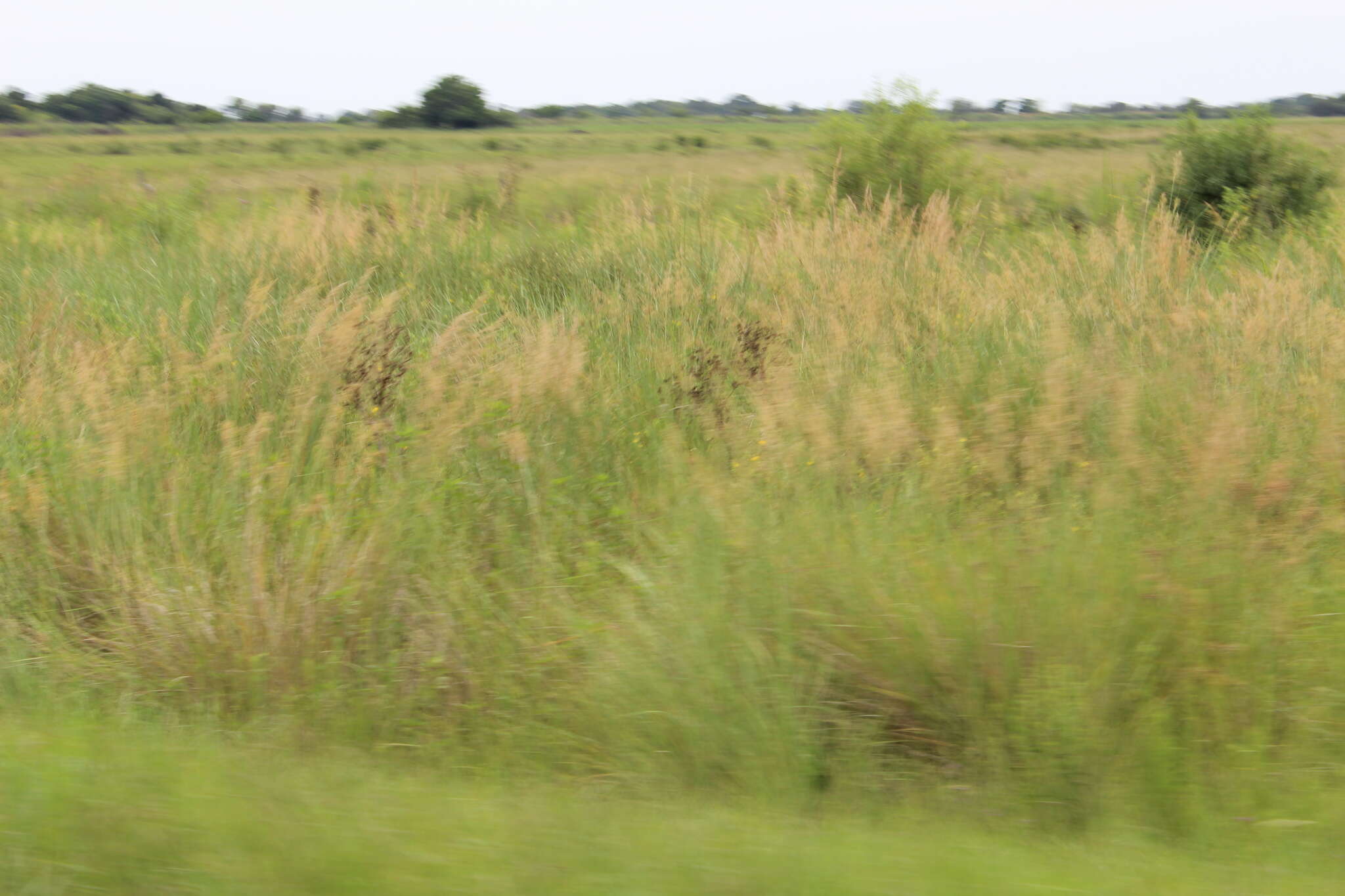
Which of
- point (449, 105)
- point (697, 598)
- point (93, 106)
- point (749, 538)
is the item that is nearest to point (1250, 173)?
point (749, 538)

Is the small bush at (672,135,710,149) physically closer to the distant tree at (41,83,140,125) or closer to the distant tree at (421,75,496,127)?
the distant tree at (421,75,496,127)

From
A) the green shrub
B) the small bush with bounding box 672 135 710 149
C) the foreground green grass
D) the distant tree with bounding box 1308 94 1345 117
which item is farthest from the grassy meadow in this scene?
the distant tree with bounding box 1308 94 1345 117

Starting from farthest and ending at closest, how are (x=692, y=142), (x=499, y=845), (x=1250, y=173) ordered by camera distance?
(x=692, y=142)
(x=1250, y=173)
(x=499, y=845)

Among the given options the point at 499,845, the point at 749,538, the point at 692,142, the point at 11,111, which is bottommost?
the point at 499,845

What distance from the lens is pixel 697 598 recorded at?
4074 millimetres

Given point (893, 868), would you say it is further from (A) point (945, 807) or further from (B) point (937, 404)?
(B) point (937, 404)

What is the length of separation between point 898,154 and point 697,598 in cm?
1360

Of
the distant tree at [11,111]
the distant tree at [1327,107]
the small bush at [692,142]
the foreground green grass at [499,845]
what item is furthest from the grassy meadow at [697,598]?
the distant tree at [1327,107]

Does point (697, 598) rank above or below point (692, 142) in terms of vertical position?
below

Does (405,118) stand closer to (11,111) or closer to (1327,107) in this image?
(11,111)

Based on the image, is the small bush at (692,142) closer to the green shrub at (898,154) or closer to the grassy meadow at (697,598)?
the green shrub at (898,154)

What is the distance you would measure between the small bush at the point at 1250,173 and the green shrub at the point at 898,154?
3.11 m

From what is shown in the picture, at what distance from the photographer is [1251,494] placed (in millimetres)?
4312

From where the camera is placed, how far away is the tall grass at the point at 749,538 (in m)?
3.62
